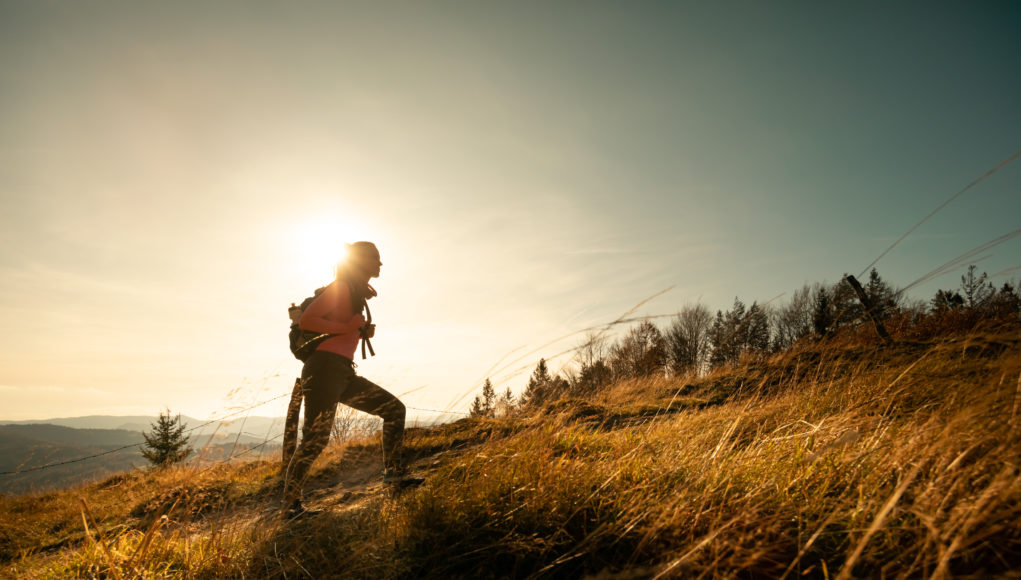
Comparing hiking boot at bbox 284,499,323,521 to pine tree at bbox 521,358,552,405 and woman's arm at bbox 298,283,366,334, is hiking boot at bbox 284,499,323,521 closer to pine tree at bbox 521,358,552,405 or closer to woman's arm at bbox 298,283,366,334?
woman's arm at bbox 298,283,366,334

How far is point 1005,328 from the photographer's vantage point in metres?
2.25

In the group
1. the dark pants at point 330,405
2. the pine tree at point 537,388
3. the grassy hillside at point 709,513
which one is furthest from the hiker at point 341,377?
the pine tree at point 537,388

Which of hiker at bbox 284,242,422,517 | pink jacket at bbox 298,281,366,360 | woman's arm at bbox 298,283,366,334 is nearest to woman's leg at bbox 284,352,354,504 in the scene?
hiker at bbox 284,242,422,517

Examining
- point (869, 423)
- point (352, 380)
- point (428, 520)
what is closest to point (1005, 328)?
point (869, 423)

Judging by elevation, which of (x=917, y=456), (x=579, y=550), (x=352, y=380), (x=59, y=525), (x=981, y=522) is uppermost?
(x=352, y=380)

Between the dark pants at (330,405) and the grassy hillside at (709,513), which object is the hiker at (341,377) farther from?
the grassy hillside at (709,513)

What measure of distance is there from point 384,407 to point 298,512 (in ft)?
3.24

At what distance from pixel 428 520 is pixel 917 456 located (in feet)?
6.76

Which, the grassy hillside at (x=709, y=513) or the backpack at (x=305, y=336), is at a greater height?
the backpack at (x=305, y=336)

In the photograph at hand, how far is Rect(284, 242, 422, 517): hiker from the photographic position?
314 centimetres

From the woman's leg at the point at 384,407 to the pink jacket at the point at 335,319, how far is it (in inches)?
13.1

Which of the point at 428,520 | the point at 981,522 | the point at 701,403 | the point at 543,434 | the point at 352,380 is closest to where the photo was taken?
the point at 981,522

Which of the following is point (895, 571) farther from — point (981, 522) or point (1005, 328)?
point (1005, 328)

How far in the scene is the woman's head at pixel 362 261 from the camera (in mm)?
3791
